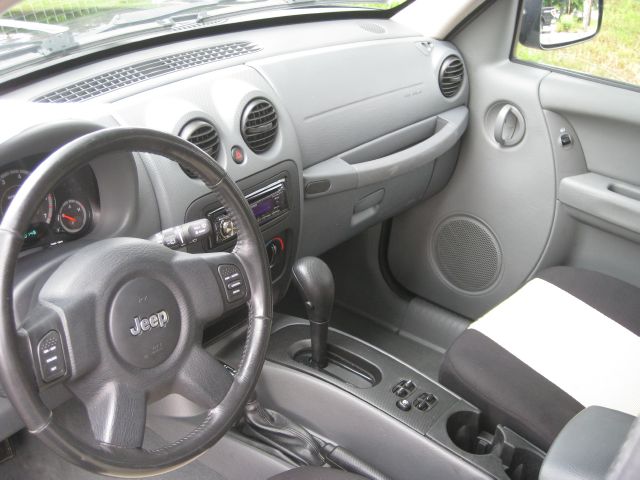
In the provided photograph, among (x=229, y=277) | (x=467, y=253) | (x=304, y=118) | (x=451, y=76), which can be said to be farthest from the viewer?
(x=467, y=253)

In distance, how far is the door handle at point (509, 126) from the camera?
1.95 m

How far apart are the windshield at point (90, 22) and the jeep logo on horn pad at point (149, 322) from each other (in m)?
0.57

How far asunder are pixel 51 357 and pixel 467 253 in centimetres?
158

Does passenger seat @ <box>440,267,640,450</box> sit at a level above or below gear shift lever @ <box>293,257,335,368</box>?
below

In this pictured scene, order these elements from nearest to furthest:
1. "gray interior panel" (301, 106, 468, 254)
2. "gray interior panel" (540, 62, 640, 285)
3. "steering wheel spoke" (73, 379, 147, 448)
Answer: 1. "steering wheel spoke" (73, 379, 147, 448)
2. "gray interior panel" (301, 106, 468, 254)
3. "gray interior panel" (540, 62, 640, 285)

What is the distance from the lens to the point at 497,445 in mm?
1307

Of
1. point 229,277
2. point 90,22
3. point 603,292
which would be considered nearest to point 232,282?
point 229,277

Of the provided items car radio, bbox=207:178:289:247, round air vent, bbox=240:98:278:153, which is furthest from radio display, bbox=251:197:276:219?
round air vent, bbox=240:98:278:153

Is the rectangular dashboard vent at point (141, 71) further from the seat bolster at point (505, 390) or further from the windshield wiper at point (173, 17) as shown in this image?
the seat bolster at point (505, 390)

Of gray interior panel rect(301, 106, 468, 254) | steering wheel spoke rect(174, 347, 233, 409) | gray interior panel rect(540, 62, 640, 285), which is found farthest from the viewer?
gray interior panel rect(540, 62, 640, 285)

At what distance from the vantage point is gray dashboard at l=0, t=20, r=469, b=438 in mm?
1125

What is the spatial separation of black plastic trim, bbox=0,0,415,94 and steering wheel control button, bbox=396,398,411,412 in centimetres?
95

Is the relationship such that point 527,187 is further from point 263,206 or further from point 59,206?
point 59,206

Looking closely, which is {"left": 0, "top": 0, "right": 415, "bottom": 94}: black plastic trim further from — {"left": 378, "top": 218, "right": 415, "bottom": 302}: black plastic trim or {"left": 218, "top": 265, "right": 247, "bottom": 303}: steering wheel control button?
{"left": 378, "top": 218, "right": 415, "bottom": 302}: black plastic trim
